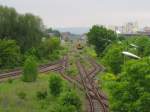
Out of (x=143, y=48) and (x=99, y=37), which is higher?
(x=143, y=48)

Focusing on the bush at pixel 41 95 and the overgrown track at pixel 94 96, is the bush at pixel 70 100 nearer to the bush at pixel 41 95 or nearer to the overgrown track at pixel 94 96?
the overgrown track at pixel 94 96

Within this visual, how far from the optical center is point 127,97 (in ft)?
79.7

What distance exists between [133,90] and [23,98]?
44.1ft

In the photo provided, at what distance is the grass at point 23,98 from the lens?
103ft

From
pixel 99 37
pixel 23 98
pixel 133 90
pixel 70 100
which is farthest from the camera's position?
pixel 99 37

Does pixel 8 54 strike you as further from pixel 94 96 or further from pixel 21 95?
pixel 21 95

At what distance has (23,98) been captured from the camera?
3597cm

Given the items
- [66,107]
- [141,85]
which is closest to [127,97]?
[141,85]

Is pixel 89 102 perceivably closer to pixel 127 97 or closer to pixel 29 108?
pixel 29 108

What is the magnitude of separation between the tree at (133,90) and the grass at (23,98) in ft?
17.3

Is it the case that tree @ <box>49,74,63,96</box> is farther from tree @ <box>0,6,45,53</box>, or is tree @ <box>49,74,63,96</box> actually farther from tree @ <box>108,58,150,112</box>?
tree @ <box>0,6,45,53</box>

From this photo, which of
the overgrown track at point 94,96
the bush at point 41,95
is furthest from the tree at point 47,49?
the bush at point 41,95

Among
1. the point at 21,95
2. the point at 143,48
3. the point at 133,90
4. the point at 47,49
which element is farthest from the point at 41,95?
the point at 47,49

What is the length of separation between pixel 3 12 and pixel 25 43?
6.34 m
